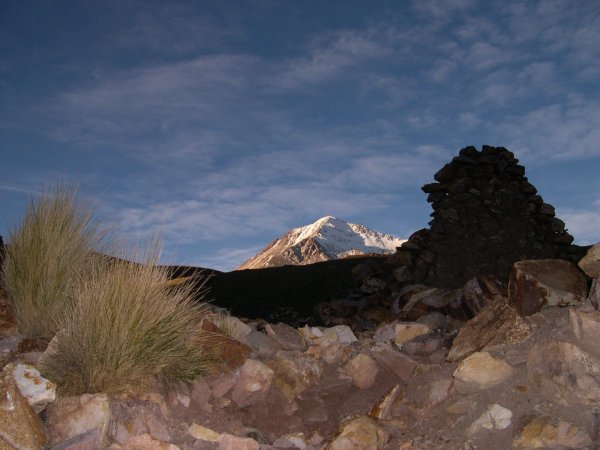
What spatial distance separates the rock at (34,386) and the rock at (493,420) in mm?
2377

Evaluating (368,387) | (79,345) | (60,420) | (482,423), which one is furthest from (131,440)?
(482,423)

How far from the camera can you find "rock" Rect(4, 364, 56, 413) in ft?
11.0

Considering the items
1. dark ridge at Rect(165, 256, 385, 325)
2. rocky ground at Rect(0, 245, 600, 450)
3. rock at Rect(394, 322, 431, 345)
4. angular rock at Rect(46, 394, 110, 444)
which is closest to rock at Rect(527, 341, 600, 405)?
rocky ground at Rect(0, 245, 600, 450)

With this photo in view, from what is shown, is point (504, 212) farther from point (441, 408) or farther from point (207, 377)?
point (207, 377)

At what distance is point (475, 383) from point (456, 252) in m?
4.19

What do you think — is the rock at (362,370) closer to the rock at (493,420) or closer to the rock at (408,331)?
the rock at (408,331)

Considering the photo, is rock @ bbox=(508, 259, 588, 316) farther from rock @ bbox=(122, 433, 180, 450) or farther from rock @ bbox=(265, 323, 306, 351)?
rock @ bbox=(122, 433, 180, 450)

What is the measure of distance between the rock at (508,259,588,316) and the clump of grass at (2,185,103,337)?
9.83 feet

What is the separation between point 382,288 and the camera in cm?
765

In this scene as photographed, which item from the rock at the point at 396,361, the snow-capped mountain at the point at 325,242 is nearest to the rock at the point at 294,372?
the rock at the point at 396,361

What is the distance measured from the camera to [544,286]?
4.15 meters

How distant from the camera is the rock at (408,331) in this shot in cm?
488

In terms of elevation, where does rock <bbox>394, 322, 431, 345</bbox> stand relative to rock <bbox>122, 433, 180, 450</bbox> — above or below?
above

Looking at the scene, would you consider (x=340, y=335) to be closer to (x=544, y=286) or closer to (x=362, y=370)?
(x=362, y=370)
